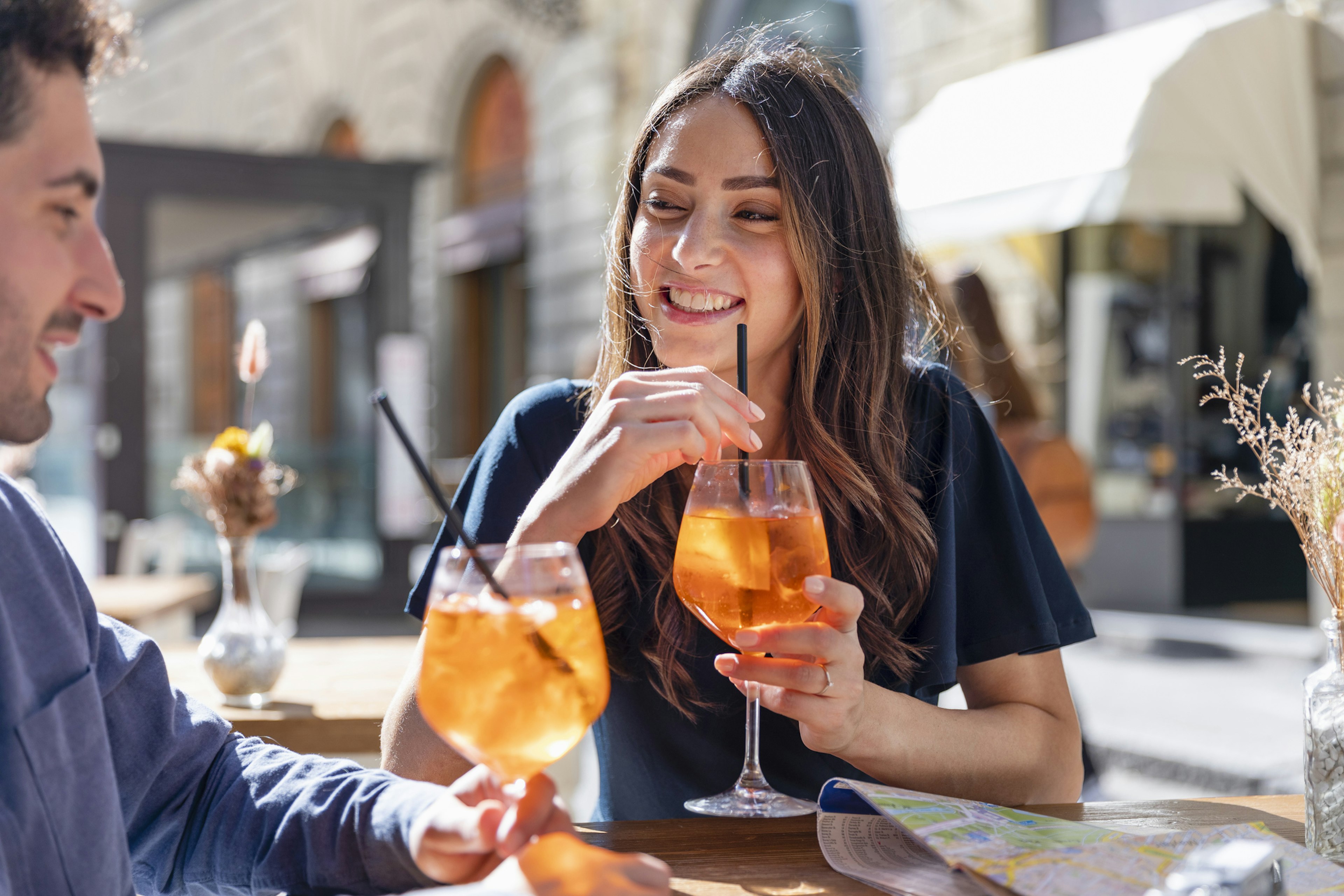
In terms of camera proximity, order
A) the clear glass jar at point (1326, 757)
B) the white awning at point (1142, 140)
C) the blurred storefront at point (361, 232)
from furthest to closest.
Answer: the blurred storefront at point (361, 232) → the white awning at point (1142, 140) → the clear glass jar at point (1326, 757)

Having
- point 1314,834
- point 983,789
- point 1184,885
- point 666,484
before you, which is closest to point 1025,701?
point 983,789

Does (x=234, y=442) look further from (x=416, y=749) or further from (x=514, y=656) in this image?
(x=514, y=656)

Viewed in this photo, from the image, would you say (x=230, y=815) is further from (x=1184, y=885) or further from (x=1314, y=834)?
(x=1314, y=834)

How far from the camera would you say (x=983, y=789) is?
1487mm

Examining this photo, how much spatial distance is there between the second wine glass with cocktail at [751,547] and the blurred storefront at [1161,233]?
153 inches

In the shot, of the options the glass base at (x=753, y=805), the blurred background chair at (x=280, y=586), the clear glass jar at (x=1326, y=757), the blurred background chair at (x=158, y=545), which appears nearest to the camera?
the clear glass jar at (x=1326, y=757)

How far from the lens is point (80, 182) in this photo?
103 centimetres

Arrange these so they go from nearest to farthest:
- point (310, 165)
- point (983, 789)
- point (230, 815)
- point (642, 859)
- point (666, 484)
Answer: point (642, 859) < point (230, 815) < point (983, 789) < point (666, 484) < point (310, 165)

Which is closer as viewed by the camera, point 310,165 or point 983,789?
point 983,789

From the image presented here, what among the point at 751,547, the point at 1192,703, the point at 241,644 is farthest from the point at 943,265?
the point at 751,547

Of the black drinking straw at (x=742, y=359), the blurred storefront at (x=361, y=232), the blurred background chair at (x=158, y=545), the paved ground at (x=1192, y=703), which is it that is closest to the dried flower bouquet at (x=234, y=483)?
the blurred storefront at (x=361, y=232)

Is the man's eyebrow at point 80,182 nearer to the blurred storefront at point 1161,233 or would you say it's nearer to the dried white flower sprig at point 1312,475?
the dried white flower sprig at point 1312,475

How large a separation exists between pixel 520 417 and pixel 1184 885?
111 cm

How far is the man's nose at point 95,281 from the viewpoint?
1.03m
